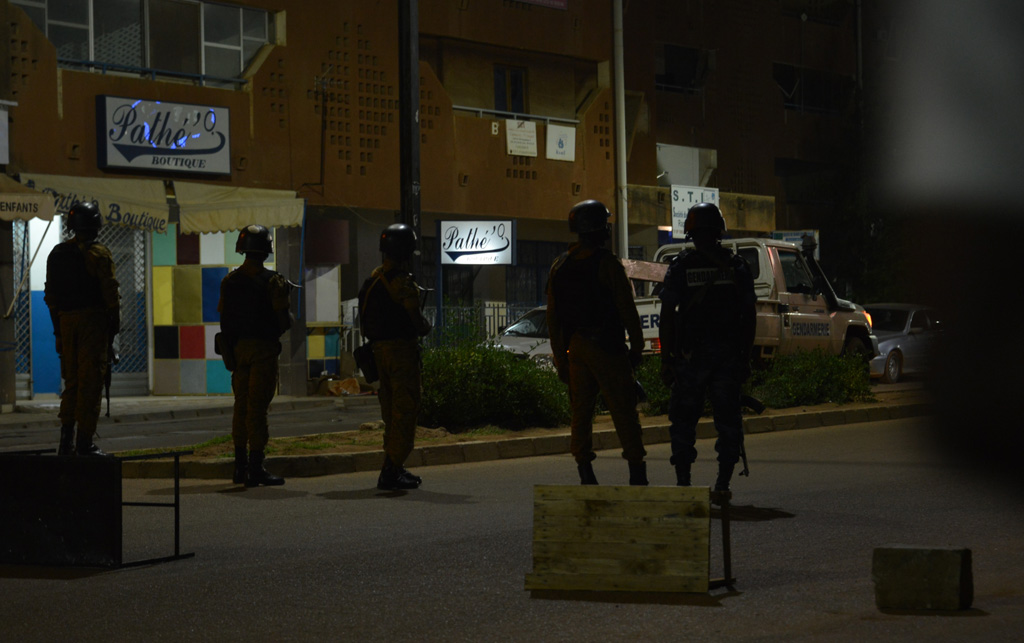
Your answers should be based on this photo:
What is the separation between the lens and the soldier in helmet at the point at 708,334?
8039 millimetres

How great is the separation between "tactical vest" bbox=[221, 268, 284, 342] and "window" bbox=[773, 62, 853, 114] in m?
30.3

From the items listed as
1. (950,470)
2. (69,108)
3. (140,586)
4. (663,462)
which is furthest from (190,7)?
(950,470)

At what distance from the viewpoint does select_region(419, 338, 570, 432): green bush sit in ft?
44.2

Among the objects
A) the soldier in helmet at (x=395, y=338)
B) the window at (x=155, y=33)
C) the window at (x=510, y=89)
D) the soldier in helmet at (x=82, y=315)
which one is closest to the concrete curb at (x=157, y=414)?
the window at (x=155, y=33)

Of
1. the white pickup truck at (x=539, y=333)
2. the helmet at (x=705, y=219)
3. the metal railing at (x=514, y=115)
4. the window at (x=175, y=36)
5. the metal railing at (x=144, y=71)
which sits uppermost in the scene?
the window at (x=175, y=36)

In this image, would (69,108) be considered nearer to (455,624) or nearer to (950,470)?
(455,624)

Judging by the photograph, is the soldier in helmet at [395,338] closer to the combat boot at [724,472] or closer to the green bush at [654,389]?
the combat boot at [724,472]

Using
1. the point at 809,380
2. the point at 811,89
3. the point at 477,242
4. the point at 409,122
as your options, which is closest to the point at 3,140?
the point at 477,242

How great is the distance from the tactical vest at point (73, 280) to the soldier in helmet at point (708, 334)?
468cm

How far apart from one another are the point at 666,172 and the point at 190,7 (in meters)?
14.2

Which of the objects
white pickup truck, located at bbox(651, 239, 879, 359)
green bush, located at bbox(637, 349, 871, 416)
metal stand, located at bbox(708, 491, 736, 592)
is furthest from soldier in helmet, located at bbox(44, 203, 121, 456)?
white pickup truck, located at bbox(651, 239, 879, 359)

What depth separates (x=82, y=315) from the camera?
10.4 m

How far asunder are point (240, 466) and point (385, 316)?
1656 millimetres

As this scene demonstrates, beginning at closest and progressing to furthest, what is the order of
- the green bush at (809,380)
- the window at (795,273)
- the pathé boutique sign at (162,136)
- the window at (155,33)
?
1. the green bush at (809,380)
2. the window at (795,273)
3. the pathé boutique sign at (162,136)
4. the window at (155,33)
